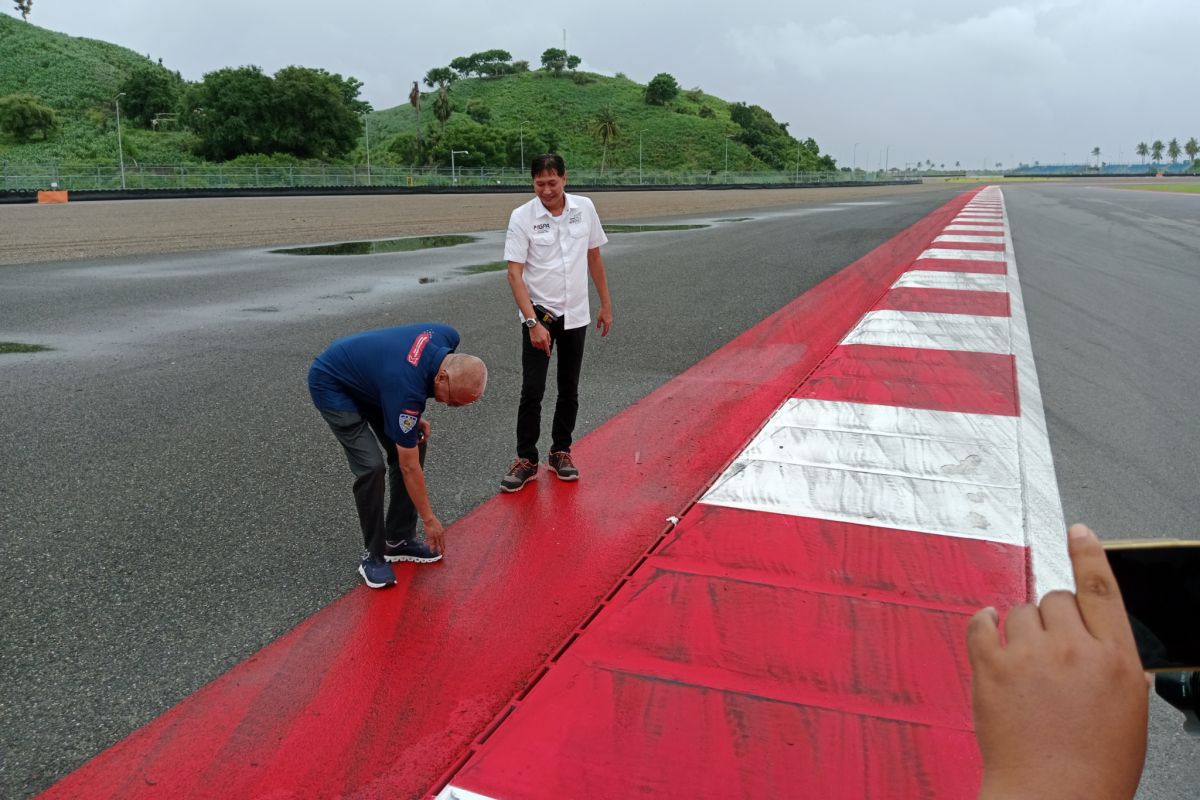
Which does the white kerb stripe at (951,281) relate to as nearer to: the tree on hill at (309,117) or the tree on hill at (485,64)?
the tree on hill at (309,117)

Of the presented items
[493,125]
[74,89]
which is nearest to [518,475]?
[74,89]

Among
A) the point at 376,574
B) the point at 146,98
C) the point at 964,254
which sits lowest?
the point at 376,574

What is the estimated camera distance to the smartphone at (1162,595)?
0.96 m

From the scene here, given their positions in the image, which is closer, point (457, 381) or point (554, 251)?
point (457, 381)

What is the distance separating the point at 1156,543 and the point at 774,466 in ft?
12.1

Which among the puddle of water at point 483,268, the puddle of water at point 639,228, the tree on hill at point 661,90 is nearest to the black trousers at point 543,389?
the puddle of water at point 483,268

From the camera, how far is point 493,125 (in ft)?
401

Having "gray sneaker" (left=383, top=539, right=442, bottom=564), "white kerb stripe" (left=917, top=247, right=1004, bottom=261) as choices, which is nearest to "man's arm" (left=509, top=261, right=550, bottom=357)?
"gray sneaker" (left=383, top=539, right=442, bottom=564)

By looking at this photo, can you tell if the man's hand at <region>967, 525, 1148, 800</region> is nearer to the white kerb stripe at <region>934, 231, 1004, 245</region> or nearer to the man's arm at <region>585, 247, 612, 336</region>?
the man's arm at <region>585, 247, 612, 336</region>

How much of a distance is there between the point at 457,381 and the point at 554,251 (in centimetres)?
148

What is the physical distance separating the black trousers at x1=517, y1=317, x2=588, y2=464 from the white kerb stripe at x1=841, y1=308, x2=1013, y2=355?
3.96 meters

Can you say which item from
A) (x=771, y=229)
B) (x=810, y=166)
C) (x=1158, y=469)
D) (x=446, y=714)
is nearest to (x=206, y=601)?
(x=446, y=714)

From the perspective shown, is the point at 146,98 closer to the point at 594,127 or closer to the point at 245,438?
the point at 594,127

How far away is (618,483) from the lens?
4520 mm
